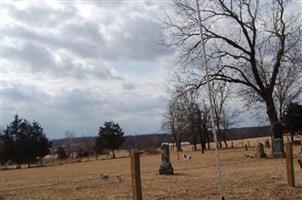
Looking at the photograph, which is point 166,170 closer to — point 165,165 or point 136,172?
point 165,165

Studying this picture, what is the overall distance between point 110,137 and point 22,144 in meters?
15.5

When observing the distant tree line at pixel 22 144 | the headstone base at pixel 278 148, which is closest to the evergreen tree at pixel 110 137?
the distant tree line at pixel 22 144

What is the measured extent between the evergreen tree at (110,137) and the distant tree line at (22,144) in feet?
33.2

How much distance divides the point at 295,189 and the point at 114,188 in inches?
301

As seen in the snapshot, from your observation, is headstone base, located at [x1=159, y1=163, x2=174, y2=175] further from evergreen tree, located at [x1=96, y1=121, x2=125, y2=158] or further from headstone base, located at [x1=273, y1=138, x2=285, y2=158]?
evergreen tree, located at [x1=96, y1=121, x2=125, y2=158]

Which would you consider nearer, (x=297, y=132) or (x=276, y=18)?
(x=276, y=18)

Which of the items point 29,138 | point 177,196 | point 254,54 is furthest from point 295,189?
point 29,138

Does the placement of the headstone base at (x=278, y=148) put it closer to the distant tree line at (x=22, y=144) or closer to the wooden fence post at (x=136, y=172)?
the wooden fence post at (x=136, y=172)

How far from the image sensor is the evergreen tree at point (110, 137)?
299ft

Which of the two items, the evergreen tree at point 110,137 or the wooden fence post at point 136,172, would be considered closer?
the wooden fence post at point 136,172

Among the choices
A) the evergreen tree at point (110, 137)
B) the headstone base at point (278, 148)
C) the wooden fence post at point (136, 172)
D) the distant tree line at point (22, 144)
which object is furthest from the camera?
the evergreen tree at point (110, 137)

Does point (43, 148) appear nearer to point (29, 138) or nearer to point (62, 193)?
point (29, 138)

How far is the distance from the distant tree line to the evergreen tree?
33.2ft

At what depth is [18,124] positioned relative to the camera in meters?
84.8
